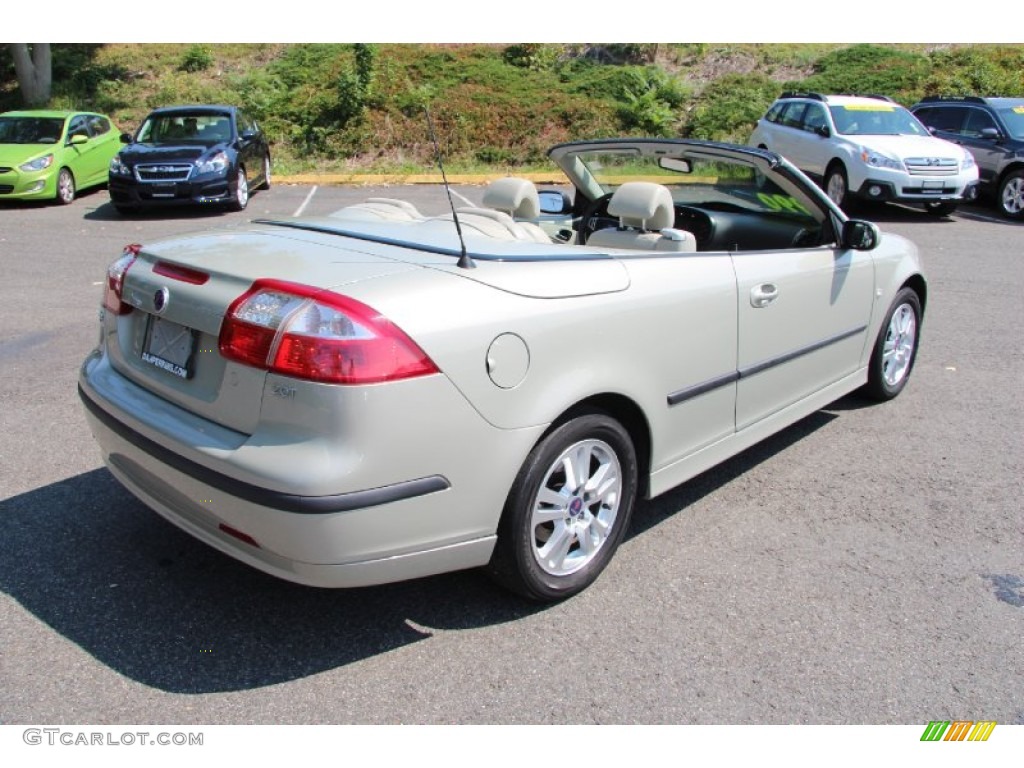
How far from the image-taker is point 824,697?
107 inches

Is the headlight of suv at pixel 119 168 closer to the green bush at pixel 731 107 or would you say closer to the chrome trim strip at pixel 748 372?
the chrome trim strip at pixel 748 372

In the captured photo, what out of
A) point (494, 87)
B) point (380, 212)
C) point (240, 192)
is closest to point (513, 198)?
point (380, 212)

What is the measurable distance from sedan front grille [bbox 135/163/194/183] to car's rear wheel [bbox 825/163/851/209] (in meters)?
9.18

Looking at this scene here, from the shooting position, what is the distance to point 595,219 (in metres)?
4.96

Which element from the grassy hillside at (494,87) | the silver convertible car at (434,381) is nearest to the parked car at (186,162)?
the grassy hillside at (494,87)

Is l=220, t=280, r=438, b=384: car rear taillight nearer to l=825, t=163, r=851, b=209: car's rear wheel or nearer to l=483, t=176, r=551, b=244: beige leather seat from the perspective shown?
l=483, t=176, r=551, b=244: beige leather seat

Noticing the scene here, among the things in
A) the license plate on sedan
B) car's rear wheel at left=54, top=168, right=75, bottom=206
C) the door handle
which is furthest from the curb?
the license plate on sedan

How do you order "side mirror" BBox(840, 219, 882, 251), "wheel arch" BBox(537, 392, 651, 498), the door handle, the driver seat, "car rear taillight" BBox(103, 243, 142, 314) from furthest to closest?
"side mirror" BBox(840, 219, 882, 251)
the driver seat
the door handle
"car rear taillight" BBox(103, 243, 142, 314)
"wheel arch" BBox(537, 392, 651, 498)

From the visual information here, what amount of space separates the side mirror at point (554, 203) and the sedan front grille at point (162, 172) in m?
8.45

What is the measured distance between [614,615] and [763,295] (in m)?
1.52

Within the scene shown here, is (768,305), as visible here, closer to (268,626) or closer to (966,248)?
(268,626)

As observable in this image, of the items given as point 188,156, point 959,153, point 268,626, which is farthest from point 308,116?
point 268,626

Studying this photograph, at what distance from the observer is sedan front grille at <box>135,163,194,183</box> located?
39.9 feet

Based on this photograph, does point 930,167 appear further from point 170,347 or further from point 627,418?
point 170,347
